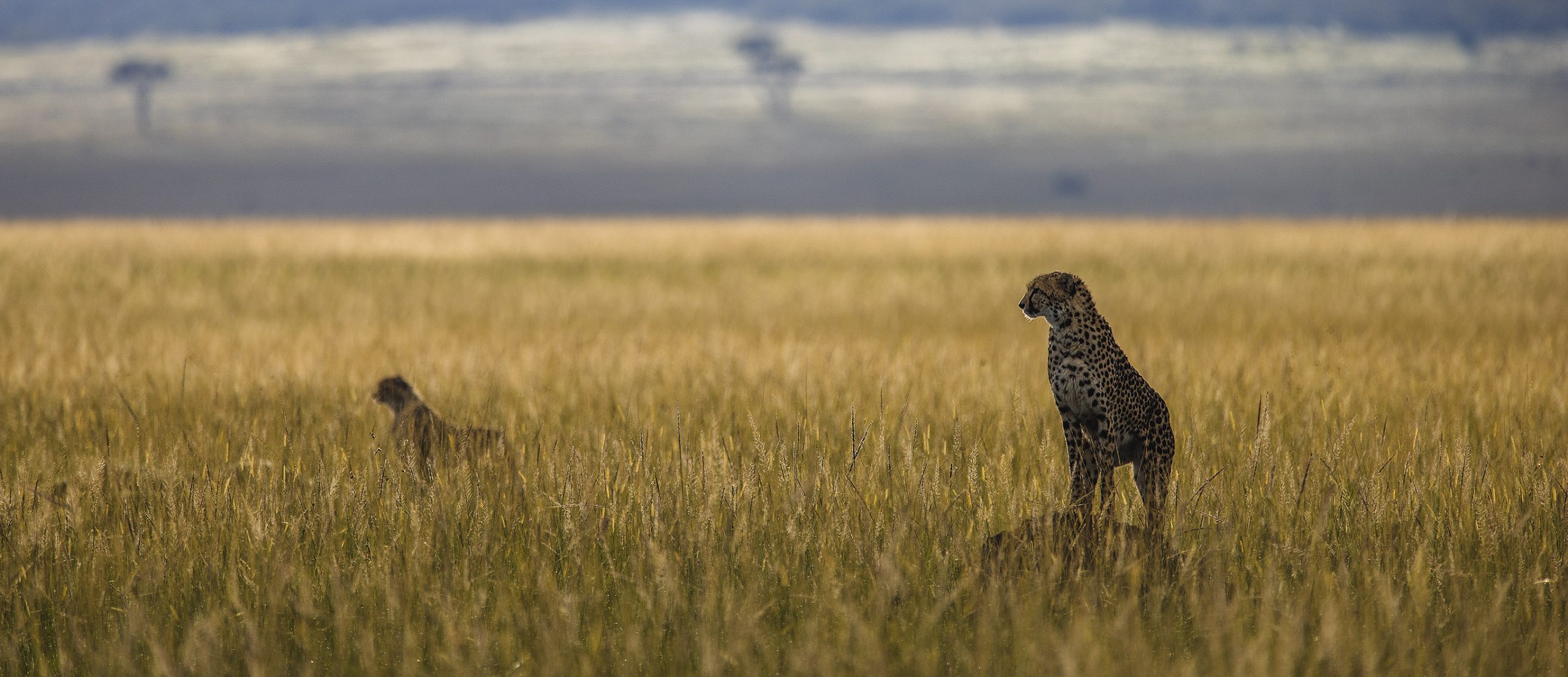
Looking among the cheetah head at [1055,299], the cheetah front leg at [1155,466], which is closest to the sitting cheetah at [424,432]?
the cheetah head at [1055,299]

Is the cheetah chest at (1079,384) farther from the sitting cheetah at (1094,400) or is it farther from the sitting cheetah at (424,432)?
the sitting cheetah at (424,432)

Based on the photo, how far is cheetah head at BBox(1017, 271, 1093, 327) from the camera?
3.45 meters

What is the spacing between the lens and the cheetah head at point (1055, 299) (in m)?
3.45

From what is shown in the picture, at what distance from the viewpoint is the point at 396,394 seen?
5602mm

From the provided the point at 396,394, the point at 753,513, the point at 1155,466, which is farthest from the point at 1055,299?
the point at 396,394

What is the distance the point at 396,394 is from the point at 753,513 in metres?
2.38

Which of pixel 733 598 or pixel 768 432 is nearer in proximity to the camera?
pixel 733 598

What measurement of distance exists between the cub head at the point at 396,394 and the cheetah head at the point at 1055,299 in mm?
3052

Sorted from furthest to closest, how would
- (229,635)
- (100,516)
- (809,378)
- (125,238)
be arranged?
(125,238) < (809,378) < (100,516) < (229,635)

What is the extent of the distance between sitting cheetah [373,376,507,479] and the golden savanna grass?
6.7 inches

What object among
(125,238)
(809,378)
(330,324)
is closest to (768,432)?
(809,378)

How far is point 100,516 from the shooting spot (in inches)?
152

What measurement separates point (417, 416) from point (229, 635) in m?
2.23

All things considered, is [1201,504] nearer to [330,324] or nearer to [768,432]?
[768,432]
